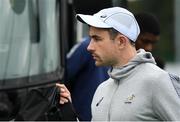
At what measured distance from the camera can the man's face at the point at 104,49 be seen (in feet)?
14.1

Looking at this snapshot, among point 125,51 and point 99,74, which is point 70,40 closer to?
point 99,74

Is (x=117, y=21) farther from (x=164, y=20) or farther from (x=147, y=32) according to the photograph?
(x=164, y=20)

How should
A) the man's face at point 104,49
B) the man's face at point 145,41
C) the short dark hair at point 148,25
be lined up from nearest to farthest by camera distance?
the man's face at point 104,49 < the man's face at point 145,41 < the short dark hair at point 148,25

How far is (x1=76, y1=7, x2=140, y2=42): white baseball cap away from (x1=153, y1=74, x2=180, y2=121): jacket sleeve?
0.39 meters

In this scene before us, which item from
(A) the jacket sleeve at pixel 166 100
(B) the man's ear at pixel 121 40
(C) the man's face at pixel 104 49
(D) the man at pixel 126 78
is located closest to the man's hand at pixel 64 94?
→ (D) the man at pixel 126 78

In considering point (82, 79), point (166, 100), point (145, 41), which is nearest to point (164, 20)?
point (145, 41)

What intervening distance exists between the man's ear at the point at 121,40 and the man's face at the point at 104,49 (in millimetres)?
32

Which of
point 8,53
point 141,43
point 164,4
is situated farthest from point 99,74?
point 164,4

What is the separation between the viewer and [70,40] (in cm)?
743

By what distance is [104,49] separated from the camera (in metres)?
4.32

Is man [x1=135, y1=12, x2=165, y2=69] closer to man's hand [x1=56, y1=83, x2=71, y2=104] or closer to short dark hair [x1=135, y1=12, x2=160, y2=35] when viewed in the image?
short dark hair [x1=135, y1=12, x2=160, y2=35]

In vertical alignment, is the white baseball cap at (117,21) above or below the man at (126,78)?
above

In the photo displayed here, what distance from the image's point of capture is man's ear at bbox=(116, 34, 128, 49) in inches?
170

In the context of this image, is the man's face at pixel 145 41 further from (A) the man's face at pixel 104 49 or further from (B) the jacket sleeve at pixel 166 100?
(B) the jacket sleeve at pixel 166 100
